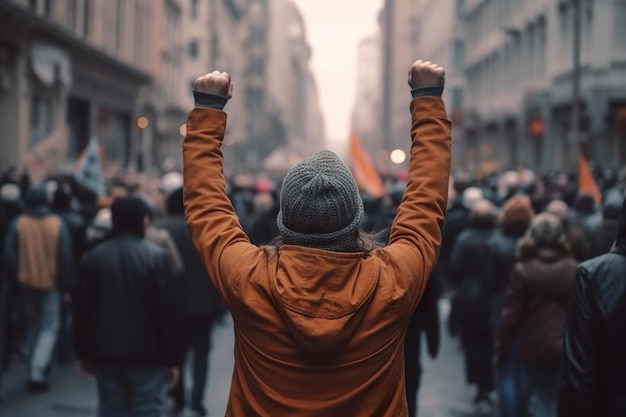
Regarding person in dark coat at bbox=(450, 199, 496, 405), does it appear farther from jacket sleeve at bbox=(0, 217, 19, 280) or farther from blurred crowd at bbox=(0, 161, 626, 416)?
jacket sleeve at bbox=(0, 217, 19, 280)

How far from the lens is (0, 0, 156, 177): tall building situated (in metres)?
26.3

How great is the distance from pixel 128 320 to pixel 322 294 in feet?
12.3

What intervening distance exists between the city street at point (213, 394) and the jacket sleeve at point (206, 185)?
6.34 m

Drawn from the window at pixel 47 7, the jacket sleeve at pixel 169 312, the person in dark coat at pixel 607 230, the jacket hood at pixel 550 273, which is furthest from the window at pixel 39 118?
the jacket hood at pixel 550 273

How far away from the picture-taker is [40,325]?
1059 cm

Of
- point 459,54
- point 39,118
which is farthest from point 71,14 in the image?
point 459,54

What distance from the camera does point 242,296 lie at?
3.19 metres

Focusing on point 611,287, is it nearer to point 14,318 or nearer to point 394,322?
point 394,322

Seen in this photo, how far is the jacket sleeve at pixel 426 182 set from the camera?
131 inches

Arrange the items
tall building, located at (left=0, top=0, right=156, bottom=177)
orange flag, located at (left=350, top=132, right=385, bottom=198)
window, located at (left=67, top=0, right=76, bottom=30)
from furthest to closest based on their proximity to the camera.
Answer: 1. window, located at (left=67, top=0, right=76, bottom=30)
2. tall building, located at (left=0, top=0, right=156, bottom=177)
3. orange flag, located at (left=350, top=132, right=385, bottom=198)

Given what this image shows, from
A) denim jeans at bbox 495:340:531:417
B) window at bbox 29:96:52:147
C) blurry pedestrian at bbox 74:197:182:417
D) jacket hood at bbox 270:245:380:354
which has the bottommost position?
denim jeans at bbox 495:340:531:417

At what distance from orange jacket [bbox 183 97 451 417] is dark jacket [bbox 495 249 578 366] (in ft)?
12.9

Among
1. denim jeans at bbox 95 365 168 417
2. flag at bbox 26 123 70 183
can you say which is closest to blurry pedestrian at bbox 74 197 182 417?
denim jeans at bbox 95 365 168 417

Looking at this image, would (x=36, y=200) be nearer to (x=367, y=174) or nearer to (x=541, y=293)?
(x=541, y=293)
